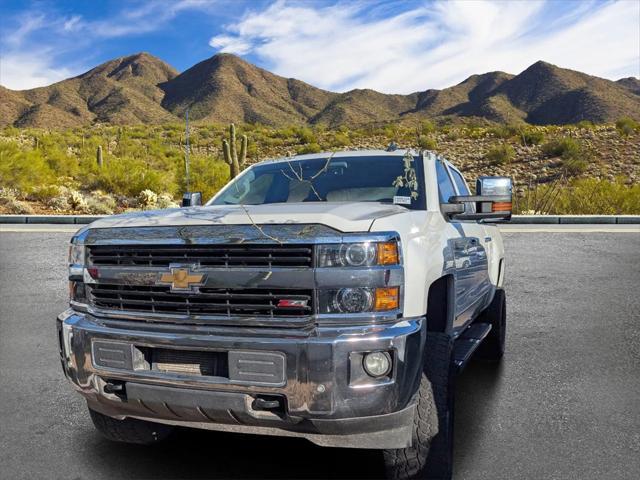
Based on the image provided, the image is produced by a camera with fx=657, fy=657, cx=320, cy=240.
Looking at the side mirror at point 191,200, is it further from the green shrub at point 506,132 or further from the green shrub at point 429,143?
the green shrub at point 506,132

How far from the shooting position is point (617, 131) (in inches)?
1898

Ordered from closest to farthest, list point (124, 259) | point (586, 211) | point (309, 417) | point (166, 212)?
1. point (309, 417)
2. point (124, 259)
3. point (166, 212)
4. point (586, 211)

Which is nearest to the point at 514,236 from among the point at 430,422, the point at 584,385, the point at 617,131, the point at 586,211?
the point at 586,211

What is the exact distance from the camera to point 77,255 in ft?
11.0

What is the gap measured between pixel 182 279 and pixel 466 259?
6.52 ft

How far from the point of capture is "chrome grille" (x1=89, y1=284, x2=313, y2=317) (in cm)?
287

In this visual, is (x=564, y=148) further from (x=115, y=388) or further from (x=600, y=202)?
(x=115, y=388)

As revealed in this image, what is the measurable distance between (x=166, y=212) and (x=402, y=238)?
50.7 inches

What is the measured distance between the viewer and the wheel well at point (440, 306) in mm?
3615

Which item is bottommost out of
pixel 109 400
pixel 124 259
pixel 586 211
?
pixel 586 211

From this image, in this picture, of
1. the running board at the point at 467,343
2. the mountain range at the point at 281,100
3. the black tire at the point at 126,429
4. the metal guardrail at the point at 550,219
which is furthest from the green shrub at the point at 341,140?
the black tire at the point at 126,429

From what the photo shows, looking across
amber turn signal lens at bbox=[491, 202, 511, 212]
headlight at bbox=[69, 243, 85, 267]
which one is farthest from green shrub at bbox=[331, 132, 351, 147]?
headlight at bbox=[69, 243, 85, 267]

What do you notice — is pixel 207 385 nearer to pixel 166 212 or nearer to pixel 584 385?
pixel 166 212

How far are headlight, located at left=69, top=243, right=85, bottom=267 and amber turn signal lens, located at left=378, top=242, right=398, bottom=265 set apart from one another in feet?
5.01
